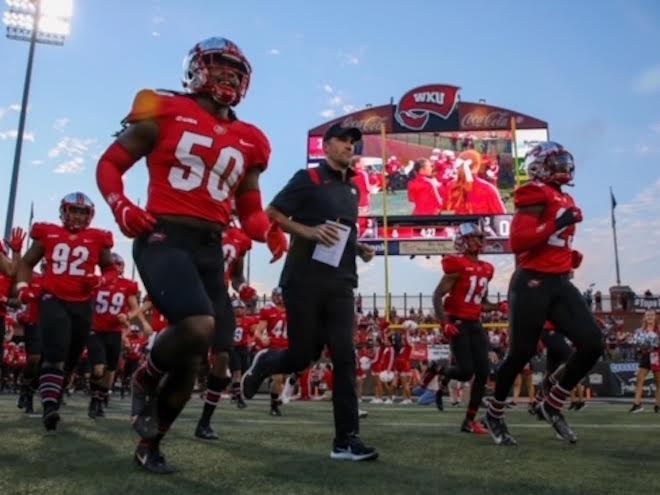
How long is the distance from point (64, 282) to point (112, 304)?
2655 mm

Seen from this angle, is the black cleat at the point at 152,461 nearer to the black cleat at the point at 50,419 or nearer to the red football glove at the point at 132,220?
the red football glove at the point at 132,220

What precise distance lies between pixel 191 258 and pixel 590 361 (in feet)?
11.5

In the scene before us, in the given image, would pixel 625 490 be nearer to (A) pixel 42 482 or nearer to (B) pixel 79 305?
(A) pixel 42 482

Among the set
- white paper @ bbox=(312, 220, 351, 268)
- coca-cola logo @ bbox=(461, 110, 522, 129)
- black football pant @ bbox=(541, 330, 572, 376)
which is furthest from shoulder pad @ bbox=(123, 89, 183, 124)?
coca-cola logo @ bbox=(461, 110, 522, 129)

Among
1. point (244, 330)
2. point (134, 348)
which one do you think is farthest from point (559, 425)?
point (134, 348)

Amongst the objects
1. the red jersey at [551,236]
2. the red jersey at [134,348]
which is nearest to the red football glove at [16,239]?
the red jersey at [551,236]

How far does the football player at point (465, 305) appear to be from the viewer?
292 inches

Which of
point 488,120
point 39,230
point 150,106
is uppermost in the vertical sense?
point 488,120

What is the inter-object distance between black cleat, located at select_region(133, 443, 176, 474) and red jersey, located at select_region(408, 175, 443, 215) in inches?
1240

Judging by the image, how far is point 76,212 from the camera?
23.5 ft

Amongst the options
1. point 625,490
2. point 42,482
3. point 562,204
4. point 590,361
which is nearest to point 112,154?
point 42,482

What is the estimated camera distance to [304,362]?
5090 millimetres

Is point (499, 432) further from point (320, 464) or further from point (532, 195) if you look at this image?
point (320, 464)

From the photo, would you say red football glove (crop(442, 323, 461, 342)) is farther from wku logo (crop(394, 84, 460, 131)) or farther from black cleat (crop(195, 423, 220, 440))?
wku logo (crop(394, 84, 460, 131))
